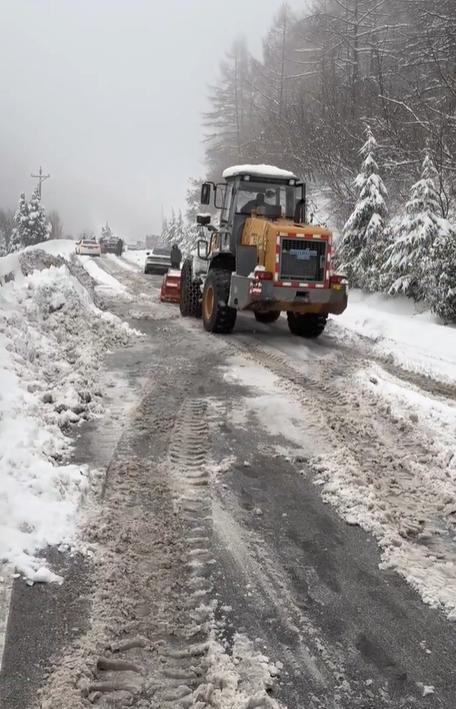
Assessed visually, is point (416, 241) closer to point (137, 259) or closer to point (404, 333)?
point (404, 333)

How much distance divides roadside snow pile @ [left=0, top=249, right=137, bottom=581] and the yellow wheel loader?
2.02 meters

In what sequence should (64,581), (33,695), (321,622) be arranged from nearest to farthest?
(33,695) → (321,622) → (64,581)

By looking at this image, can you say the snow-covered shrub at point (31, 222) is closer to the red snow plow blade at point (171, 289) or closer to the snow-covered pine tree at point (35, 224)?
the snow-covered pine tree at point (35, 224)

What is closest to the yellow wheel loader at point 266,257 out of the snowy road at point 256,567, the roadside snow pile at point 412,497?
the snowy road at point 256,567

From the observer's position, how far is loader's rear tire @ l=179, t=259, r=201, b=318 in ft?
40.7

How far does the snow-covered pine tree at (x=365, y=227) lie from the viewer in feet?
52.4

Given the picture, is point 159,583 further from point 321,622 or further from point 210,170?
point 210,170

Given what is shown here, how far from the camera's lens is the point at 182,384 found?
693 centimetres

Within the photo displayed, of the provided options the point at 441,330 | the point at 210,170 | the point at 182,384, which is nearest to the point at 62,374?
the point at 182,384

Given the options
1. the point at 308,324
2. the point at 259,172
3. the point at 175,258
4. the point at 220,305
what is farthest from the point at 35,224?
the point at 308,324

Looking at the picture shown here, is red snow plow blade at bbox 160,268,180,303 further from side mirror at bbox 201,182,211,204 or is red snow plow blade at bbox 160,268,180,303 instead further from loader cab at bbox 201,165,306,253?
side mirror at bbox 201,182,211,204

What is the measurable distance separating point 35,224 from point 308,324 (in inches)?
3047

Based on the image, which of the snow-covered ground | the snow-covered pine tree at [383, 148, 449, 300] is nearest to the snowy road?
the snow-covered pine tree at [383, 148, 449, 300]

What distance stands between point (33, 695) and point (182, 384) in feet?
15.7
